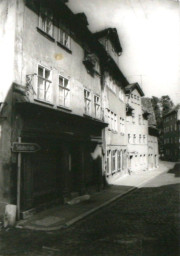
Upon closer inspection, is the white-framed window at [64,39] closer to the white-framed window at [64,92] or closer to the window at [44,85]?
the white-framed window at [64,92]

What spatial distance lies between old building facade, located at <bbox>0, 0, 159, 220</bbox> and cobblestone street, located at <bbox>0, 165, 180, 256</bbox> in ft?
6.81

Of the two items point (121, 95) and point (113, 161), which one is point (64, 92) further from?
point (121, 95)

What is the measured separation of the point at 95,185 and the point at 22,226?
791 cm

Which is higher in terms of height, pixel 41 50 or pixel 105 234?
pixel 41 50

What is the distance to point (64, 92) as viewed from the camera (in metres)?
12.4

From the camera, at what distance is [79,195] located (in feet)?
44.5

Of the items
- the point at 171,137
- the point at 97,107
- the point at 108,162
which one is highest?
the point at 171,137

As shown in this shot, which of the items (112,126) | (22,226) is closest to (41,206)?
(22,226)

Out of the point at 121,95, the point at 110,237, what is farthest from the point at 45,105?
the point at 121,95

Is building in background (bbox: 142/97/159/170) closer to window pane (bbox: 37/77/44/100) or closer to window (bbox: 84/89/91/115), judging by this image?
window (bbox: 84/89/91/115)

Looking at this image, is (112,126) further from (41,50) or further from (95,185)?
(41,50)

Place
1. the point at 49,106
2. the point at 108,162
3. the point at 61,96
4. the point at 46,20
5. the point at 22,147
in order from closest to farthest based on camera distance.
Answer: the point at 22,147 → the point at 49,106 → the point at 46,20 → the point at 61,96 → the point at 108,162

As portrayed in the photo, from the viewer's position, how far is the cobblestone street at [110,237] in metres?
6.34

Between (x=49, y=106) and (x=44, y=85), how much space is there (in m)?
0.91
